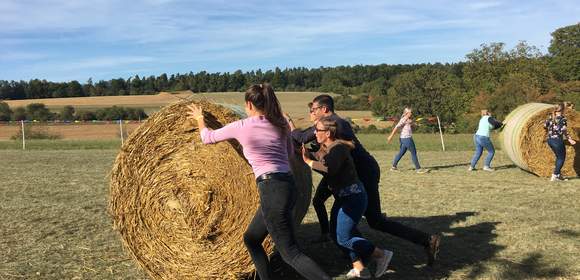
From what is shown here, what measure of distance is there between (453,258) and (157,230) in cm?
336

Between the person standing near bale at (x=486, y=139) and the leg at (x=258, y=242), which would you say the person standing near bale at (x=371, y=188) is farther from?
the person standing near bale at (x=486, y=139)

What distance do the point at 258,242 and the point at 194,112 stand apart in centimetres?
134

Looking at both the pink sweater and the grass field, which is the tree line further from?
the pink sweater

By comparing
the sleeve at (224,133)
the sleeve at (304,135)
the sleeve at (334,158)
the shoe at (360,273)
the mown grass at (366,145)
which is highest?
the sleeve at (224,133)

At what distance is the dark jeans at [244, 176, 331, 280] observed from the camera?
4527 mm

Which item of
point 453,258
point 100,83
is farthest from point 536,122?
point 100,83

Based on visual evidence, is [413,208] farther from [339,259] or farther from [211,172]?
[211,172]

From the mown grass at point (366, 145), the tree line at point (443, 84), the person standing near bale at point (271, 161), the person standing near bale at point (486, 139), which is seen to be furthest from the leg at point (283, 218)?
the tree line at point (443, 84)

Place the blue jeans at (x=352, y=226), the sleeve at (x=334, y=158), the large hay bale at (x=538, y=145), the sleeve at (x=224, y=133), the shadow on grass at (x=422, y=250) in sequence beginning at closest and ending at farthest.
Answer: the sleeve at (x=224, y=133)
the sleeve at (x=334, y=158)
the blue jeans at (x=352, y=226)
the shadow on grass at (x=422, y=250)
the large hay bale at (x=538, y=145)

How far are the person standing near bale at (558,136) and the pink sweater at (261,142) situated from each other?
9.62 m

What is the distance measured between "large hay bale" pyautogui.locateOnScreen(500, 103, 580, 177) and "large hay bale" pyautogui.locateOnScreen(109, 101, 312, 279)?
9.44 m

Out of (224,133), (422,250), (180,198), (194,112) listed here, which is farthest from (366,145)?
(224,133)

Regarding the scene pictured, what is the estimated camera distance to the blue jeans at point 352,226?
5.51 metres

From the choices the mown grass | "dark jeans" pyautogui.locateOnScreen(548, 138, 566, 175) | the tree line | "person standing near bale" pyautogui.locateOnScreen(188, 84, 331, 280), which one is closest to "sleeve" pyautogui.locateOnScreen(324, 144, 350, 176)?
"person standing near bale" pyautogui.locateOnScreen(188, 84, 331, 280)
